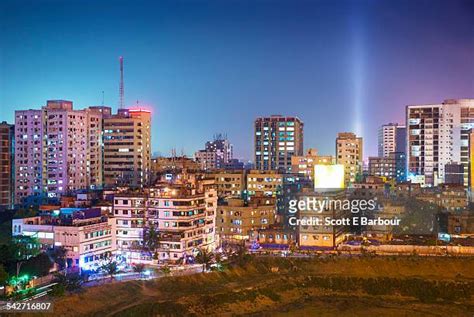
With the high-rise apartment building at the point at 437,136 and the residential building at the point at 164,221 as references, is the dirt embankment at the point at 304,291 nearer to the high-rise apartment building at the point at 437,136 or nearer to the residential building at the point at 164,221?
the residential building at the point at 164,221

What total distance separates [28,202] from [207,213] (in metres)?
17.8

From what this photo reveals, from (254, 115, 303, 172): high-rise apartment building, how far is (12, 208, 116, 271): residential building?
32.1 meters

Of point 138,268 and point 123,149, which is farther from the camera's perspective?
point 123,149

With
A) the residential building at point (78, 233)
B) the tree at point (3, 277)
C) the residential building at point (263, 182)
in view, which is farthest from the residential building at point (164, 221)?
the residential building at point (263, 182)

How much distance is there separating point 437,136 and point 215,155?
30.9 metres

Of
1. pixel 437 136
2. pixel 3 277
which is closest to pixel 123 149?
pixel 437 136

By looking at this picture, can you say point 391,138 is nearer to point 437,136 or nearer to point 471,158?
point 437,136

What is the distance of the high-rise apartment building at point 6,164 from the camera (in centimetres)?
4094

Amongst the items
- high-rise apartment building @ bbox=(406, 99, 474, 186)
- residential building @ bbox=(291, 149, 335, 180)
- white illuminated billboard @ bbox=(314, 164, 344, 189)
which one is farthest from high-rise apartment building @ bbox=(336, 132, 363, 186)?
white illuminated billboard @ bbox=(314, 164, 344, 189)

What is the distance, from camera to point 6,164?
4175cm

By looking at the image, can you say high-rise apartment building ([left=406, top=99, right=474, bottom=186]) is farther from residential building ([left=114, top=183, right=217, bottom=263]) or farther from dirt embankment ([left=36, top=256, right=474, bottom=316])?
residential building ([left=114, top=183, right=217, bottom=263])

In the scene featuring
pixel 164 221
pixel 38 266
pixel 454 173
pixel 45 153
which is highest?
pixel 45 153

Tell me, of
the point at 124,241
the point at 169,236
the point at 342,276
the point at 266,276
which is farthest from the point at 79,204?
the point at 342,276

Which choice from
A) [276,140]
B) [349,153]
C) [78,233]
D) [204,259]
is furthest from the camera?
[276,140]
